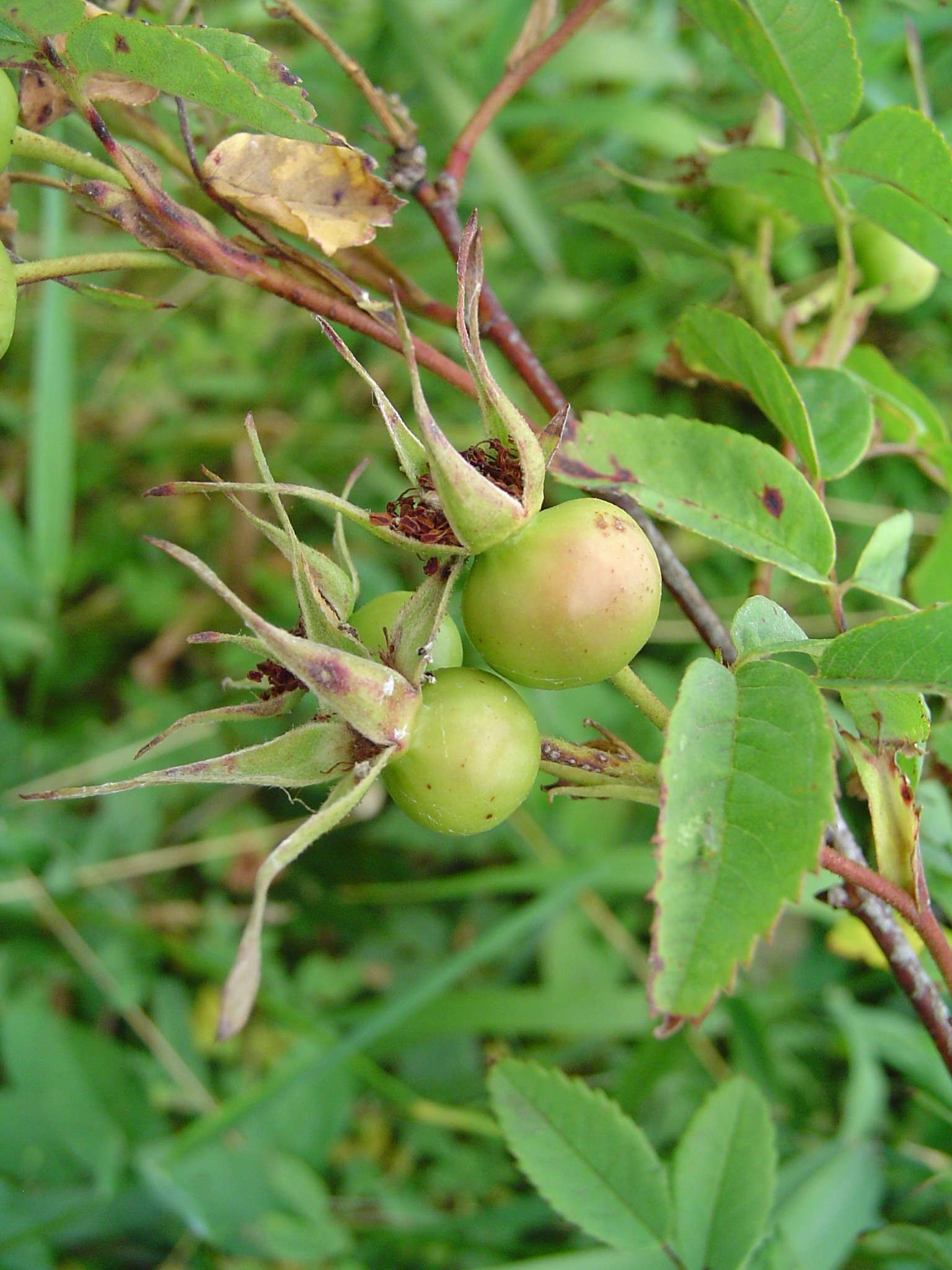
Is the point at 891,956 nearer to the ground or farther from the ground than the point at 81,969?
farther from the ground

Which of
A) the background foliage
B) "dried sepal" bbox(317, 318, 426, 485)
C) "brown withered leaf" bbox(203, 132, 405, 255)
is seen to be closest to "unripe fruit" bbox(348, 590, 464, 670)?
Result: "dried sepal" bbox(317, 318, 426, 485)

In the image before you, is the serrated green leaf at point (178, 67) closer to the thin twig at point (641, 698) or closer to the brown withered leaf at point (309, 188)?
the brown withered leaf at point (309, 188)

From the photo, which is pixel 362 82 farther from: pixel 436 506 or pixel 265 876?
pixel 265 876

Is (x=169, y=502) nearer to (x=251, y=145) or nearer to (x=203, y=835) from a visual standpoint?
(x=203, y=835)

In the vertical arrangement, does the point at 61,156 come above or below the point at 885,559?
below

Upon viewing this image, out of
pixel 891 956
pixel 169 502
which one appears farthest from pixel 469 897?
pixel 891 956

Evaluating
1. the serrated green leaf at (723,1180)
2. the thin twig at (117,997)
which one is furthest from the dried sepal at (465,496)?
the thin twig at (117,997)

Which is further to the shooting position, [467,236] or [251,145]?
[251,145]

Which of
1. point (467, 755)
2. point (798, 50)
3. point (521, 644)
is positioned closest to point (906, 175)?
point (798, 50)
